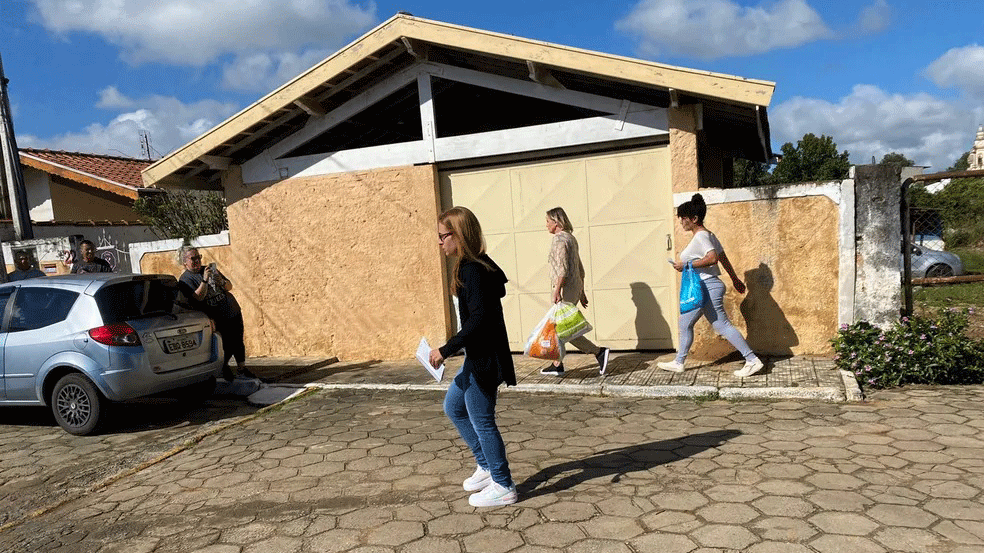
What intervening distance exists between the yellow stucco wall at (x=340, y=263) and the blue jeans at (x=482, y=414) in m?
4.44

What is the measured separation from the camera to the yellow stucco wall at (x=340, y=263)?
837 centimetres

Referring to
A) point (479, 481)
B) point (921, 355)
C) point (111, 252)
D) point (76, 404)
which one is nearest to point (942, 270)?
point (921, 355)

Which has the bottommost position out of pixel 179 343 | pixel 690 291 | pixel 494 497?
pixel 494 497

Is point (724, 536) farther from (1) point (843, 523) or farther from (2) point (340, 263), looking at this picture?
(2) point (340, 263)

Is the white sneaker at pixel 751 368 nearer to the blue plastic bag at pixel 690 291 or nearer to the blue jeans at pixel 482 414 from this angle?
the blue plastic bag at pixel 690 291

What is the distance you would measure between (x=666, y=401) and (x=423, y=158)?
163 inches

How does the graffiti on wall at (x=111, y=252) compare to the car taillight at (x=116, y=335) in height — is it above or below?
above

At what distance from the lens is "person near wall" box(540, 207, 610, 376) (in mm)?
6660

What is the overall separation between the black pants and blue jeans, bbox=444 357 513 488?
14.4 feet

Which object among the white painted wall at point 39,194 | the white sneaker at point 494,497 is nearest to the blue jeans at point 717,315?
the white sneaker at point 494,497

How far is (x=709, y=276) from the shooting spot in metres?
6.45

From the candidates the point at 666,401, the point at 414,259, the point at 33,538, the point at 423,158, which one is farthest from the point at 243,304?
the point at 666,401

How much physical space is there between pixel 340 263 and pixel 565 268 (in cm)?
339

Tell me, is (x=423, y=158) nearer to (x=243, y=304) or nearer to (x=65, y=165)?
(x=243, y=304)
